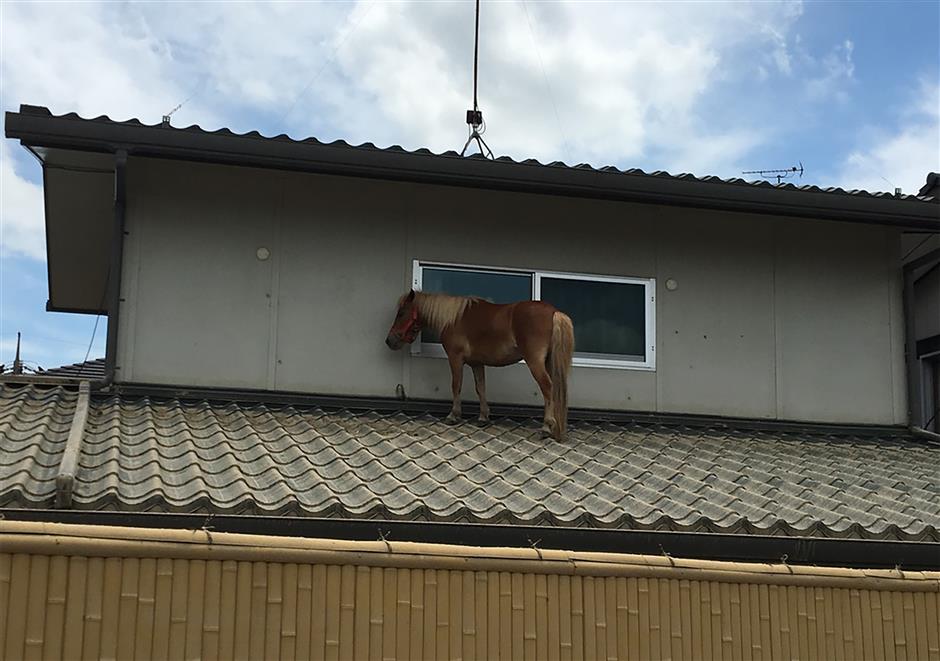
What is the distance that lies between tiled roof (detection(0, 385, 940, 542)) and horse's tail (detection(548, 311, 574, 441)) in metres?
0.25

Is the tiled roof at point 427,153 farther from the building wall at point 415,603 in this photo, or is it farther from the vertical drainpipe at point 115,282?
the building wall at point 415,603

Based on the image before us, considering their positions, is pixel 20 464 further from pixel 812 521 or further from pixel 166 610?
pixel 812 521

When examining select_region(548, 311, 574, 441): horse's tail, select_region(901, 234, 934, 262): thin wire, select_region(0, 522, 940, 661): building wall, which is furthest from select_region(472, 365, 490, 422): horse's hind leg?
select_region(901, 234, 934, 262): thin wire

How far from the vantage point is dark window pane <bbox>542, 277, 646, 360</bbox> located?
8250mm

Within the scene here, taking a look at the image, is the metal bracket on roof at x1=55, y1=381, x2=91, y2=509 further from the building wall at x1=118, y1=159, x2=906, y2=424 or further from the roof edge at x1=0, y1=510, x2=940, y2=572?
the building wall at x1=118, y1=159, x2=906, y2=424

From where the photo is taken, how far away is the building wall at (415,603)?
3.31 m

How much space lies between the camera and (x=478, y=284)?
8141 mm

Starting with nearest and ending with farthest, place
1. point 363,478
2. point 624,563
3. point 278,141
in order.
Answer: point 624,563 < point 363,478 < point 278,141

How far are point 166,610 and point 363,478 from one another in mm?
2121

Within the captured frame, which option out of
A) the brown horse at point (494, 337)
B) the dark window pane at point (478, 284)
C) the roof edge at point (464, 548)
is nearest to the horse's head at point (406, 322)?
the brown horse at point (494, 337)

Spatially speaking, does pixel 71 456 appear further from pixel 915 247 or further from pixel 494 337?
pixel 915 247

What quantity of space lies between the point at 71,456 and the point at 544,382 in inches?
136

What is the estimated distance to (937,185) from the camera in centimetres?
921

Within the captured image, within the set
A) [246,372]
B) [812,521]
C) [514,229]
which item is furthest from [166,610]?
[514,229]
